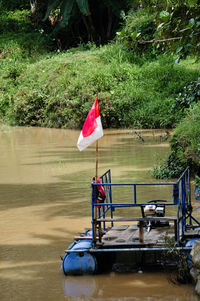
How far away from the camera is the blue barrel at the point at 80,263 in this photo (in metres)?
7.98

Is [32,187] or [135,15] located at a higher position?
[135,15]

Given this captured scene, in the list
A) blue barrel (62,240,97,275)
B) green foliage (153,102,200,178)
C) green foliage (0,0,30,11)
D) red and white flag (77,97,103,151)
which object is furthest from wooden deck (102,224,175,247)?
green foliage (0,0,30,11)

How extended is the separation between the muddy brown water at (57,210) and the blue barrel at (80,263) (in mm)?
113

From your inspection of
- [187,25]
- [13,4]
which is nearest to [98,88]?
[13,4]

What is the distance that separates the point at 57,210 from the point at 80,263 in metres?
4.06

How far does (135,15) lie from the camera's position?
106 feet

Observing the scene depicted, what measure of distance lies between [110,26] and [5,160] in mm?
21153

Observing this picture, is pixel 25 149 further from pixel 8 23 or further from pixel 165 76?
pixel 8 23

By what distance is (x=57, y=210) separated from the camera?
12000mm

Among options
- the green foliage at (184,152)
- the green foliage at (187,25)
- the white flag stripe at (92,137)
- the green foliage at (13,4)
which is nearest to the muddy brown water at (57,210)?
the green foliage at (184,152)

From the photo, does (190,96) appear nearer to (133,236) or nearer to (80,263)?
(133,236)

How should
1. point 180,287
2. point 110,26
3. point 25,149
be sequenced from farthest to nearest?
point 110,26 → point 25,149 → point 180,287

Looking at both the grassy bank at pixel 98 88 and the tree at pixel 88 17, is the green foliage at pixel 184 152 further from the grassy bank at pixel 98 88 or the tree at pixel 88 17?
the tree at pixel 88 17

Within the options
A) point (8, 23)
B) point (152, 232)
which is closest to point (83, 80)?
point (8, 23)
